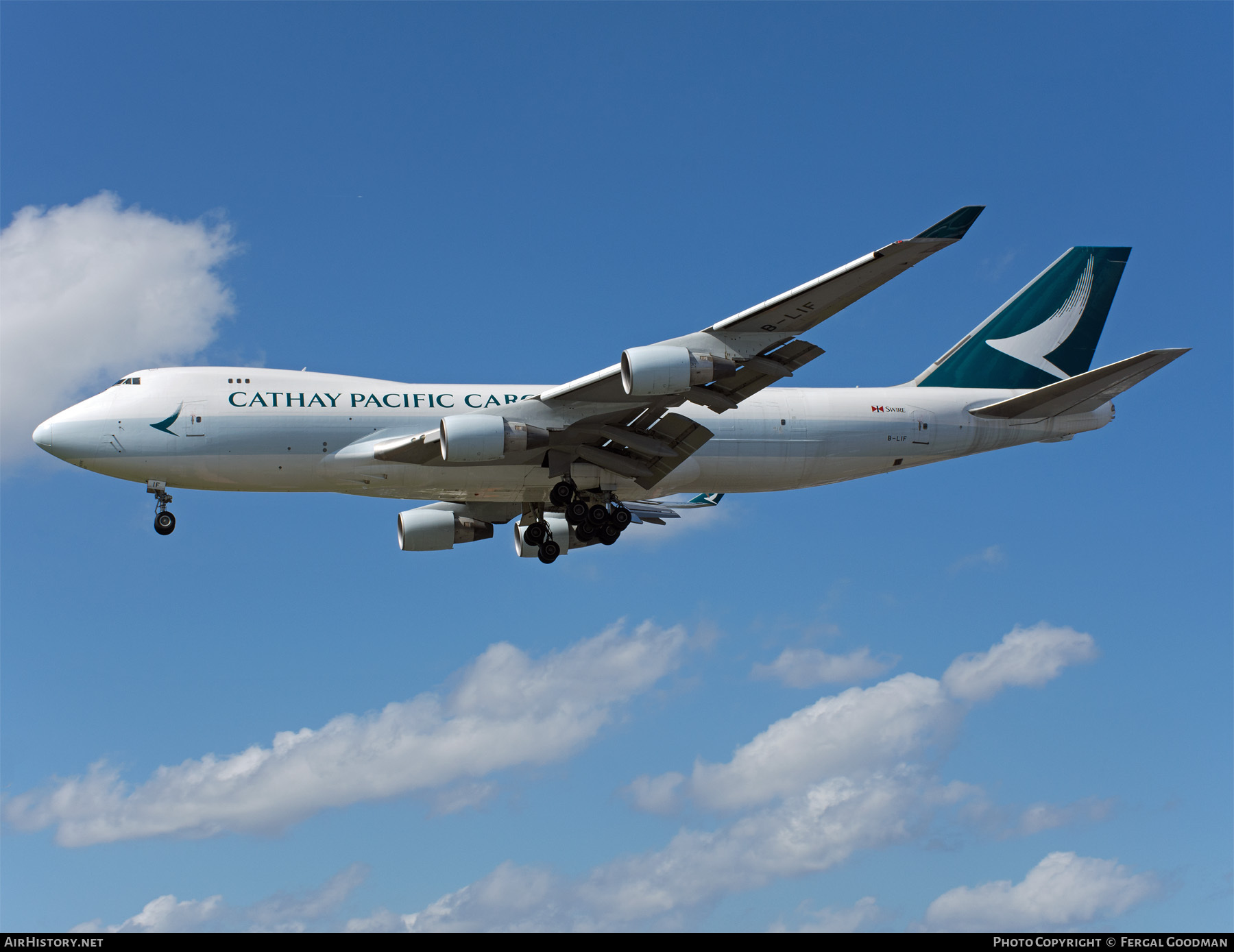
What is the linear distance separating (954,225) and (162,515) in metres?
21.6

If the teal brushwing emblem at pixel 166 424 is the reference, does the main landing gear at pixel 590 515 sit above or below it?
below

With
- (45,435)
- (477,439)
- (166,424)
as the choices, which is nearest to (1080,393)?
(477,439)

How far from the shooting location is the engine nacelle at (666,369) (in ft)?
90.2

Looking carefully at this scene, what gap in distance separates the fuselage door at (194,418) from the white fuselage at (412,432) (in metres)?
0.03

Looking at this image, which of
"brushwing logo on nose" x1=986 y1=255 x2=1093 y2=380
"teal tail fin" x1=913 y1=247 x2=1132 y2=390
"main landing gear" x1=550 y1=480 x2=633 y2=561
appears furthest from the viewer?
"brushwing logo on nose" x1=986 y1=255 x2=1093 y2=380

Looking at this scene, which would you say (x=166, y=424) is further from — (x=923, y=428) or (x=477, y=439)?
(x=923, y=428)

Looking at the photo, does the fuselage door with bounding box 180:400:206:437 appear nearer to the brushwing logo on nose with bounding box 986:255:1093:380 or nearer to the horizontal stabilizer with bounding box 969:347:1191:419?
the horizontal stabilizer with bounding box 969:347:1191:419

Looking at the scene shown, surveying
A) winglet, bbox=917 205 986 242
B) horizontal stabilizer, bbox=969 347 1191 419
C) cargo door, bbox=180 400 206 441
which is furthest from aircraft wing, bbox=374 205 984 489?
horizontal stabilizer, bbox=969 347 1191 419

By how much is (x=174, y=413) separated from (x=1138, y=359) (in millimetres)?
25148

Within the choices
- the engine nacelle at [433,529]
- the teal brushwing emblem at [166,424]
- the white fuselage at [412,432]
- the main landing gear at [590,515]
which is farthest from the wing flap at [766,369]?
the teal brushwing emblem at [166,424]

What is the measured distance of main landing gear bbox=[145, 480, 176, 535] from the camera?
31703 millimetres

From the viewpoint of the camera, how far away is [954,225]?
24.6m

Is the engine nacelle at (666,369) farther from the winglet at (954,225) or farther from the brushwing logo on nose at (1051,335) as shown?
the brushwing logo on nose at (1051,335)

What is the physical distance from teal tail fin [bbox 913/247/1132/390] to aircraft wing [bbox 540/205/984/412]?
33.3 ft
